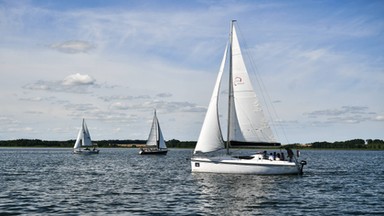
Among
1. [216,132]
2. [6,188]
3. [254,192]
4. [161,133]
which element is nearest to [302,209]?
[254,192]

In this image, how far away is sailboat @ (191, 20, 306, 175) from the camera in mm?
Answer: 48469

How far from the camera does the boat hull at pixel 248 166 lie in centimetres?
4756

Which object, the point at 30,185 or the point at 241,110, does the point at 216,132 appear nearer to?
the point at 241,110

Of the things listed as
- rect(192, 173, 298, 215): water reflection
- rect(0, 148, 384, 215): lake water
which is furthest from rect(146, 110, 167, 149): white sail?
rect(0, 148, 384, 215): lake water

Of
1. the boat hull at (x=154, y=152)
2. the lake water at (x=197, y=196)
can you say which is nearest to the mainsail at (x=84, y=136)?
the boat hull at (x=154, y=152)

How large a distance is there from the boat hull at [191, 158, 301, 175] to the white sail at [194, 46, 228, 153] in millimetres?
1294

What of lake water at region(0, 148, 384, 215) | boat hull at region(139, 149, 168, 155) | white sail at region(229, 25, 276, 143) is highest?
white sail at region(229, 25, 276, 143)

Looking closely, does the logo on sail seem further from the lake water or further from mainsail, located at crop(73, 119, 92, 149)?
mainsail, located at crop(73, 119, 92, 149)

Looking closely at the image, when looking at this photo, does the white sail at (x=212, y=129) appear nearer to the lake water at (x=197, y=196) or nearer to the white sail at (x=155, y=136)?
the lake water at (x=197, y=196)

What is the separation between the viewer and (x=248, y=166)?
4750 cm

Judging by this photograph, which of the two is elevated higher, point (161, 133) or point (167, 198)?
point (161, 133)

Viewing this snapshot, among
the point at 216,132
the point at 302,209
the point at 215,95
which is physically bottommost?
the point at 302,209

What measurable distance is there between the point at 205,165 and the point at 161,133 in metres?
70.0

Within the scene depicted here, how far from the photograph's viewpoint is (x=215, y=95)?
50.2 meters
